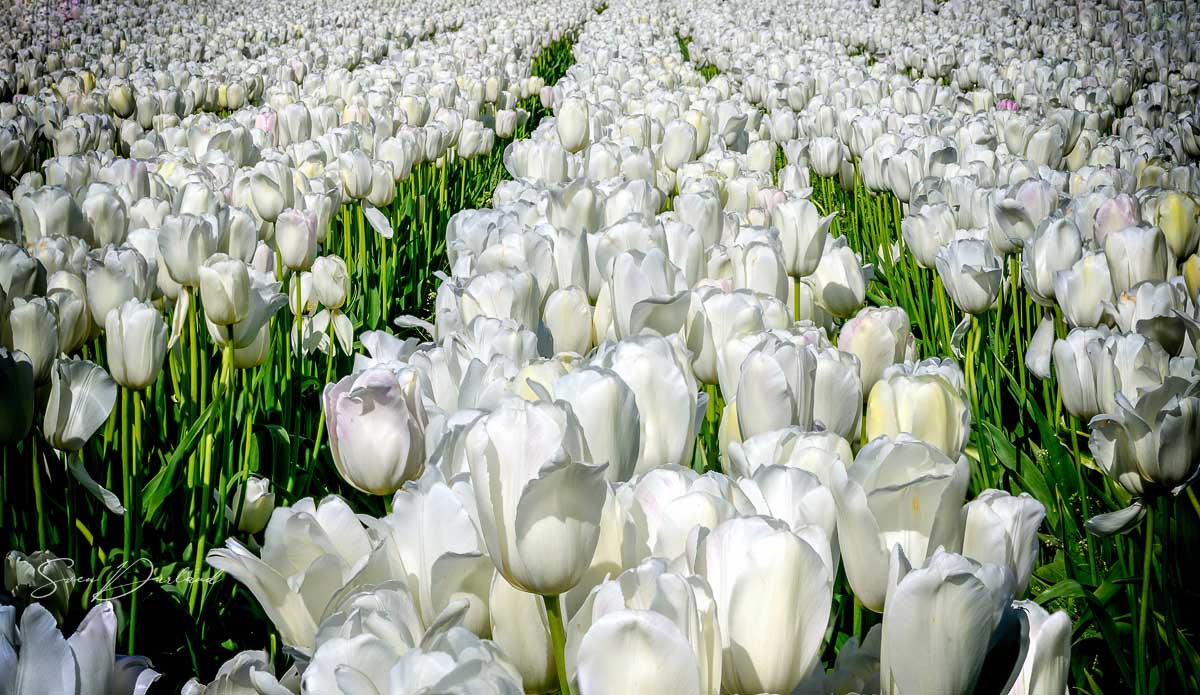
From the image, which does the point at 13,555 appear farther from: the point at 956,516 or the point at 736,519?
the point at 956,516

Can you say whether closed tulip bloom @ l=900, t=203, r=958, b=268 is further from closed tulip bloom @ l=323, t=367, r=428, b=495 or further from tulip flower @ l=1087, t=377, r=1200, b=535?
closed tulip bloom @ l=323, t=367, r=428, b=495

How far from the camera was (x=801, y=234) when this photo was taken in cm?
219

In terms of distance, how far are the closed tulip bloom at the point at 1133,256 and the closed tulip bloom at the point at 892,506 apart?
51.1 inches

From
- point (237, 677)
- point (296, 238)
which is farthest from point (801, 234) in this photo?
point (237, 677)

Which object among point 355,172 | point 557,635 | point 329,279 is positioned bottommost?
point 329,279

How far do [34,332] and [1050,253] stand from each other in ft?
6.15

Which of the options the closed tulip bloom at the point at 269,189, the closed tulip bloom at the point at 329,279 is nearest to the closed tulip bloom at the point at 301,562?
the closed tulip bloom at the point at 329,279

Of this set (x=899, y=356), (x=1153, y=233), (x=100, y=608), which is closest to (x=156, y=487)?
(x=100, y=608)

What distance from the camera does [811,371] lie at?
4.06 feet

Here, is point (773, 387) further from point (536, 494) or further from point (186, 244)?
point (186, 244)

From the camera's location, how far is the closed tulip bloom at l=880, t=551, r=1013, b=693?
70 cm

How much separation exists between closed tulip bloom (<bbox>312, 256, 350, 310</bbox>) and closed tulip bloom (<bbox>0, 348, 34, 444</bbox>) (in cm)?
120

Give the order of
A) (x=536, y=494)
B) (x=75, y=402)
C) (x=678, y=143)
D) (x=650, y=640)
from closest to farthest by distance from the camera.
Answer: (x=650, y=640), (x=536, y=494), (x=75, y=402), (x=678, y=143)

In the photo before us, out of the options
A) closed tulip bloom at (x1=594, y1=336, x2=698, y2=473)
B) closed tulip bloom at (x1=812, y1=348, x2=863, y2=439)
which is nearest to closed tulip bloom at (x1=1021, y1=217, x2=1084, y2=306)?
closed tulip bloom at (x1=812, y1=348, x2=863, y2=439)
